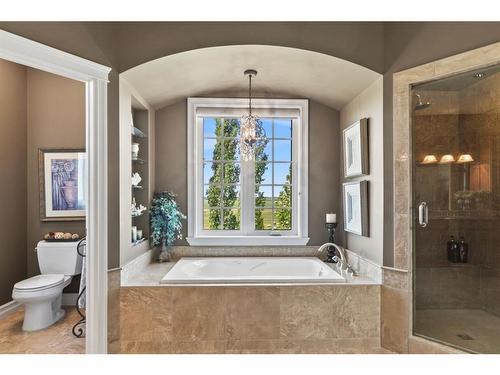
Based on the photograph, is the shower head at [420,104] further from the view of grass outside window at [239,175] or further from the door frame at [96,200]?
the door frame at [96,200]

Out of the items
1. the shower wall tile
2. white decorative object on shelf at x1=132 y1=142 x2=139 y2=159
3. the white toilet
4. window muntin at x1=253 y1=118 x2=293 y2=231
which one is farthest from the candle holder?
the white toilet

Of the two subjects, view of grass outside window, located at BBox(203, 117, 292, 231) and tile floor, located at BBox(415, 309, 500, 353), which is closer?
tile floor, located at BBox(415, 309, 500, 353)

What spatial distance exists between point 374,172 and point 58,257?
3.01 m

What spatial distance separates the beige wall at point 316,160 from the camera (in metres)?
Result: 3.28

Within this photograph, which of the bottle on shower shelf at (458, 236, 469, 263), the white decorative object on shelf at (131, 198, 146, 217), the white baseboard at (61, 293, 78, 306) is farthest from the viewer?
the white baseboard at (61, 293, 78, 306)

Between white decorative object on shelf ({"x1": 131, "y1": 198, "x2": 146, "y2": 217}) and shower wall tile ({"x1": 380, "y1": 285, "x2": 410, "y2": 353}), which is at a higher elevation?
white decorative object on shelf ({"x1": 131, "y1": 198, "x2": 146, "y2": 217})

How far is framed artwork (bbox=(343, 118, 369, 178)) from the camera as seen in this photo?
2.64m

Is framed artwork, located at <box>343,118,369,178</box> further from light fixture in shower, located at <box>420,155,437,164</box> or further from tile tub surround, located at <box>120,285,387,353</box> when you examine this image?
tile tub surround, located at <box>120,285,387,353</box>

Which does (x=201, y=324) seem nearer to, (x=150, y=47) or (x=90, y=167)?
(x=90, y=167)

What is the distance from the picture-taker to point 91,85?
7.11 feet

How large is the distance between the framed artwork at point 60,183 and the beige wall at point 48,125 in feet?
0.21

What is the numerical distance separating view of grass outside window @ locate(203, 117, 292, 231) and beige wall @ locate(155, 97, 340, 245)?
23cm
